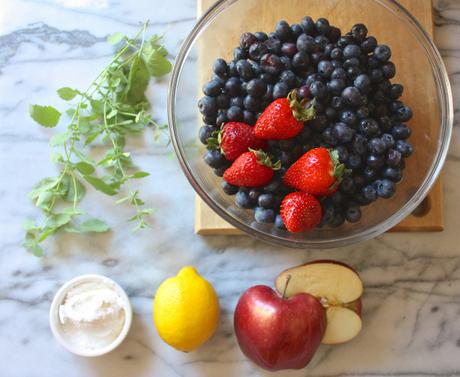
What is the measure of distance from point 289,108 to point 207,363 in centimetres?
57

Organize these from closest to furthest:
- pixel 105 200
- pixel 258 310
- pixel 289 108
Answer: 1. pixel 289 108
2. pixel 258 310
3. pixel 105 200

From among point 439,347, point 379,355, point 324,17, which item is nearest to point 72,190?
point 324,17

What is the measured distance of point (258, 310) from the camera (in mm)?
1089

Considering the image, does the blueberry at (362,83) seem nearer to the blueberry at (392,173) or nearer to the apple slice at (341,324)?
the blueberry at (392,173)

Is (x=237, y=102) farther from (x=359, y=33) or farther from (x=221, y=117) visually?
(x=359, y=33)

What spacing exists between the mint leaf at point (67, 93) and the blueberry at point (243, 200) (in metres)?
0.39

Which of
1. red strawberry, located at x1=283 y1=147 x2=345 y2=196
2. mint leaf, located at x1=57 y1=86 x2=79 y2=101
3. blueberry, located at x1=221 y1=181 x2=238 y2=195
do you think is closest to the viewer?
red strawberry, located at x1=283 y1=147 x2=345 y2=196

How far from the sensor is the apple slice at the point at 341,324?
1.13 meters

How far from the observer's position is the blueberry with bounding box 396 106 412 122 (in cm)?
98

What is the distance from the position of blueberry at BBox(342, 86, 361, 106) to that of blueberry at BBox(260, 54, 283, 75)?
0.38 ft

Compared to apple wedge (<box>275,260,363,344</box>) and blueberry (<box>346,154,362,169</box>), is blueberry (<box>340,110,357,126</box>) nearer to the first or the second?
blueberry (<box>346,154,362,169</box>)

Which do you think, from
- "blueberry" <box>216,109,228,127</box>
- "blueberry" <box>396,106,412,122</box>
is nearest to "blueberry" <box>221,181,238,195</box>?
"blueberry" <box>216,109,228,127</box>

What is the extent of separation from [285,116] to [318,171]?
0.33ft

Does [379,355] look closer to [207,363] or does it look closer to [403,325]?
[403,325]
